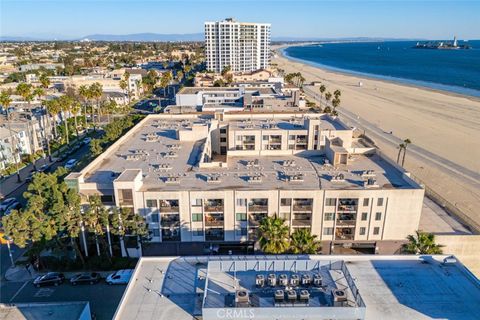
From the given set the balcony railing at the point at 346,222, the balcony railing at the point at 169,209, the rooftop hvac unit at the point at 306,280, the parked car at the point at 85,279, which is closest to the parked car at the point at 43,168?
the parked car at the point at 85,279

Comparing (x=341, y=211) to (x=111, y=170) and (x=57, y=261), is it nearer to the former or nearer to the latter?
(x=111, y=170)

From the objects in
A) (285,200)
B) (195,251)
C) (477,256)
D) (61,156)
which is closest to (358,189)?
(285,200)

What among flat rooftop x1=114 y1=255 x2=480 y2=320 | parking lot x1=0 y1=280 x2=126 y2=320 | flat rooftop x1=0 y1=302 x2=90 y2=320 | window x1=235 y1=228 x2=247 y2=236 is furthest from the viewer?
window x1=235 y1=228 x2=247 y2=236

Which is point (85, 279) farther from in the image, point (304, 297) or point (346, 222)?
point (346, 222)

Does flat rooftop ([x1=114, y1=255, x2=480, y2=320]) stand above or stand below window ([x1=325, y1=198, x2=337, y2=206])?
above

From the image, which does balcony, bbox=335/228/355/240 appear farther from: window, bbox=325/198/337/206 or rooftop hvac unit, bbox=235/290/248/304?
rooftop hvac unit, bbox=235/290/248/304

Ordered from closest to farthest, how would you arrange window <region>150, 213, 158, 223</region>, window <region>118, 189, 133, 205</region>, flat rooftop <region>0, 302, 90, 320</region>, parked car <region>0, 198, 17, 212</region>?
flat rooftop <region>0, 302, 90, 320</region>
window <region>118, 189, 133, 205</region>
window <region>150, 213, 158, 223</region>
parked car <region>0, 198, 17, 212</region>

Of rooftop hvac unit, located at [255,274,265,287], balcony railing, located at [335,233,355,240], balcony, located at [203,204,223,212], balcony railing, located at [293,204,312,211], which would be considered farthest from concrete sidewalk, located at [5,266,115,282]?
balcony railing, located at [335,233,355,240]

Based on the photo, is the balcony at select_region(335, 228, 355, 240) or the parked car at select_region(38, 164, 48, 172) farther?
the parked car at select_region(38, 164, 48, 172)
